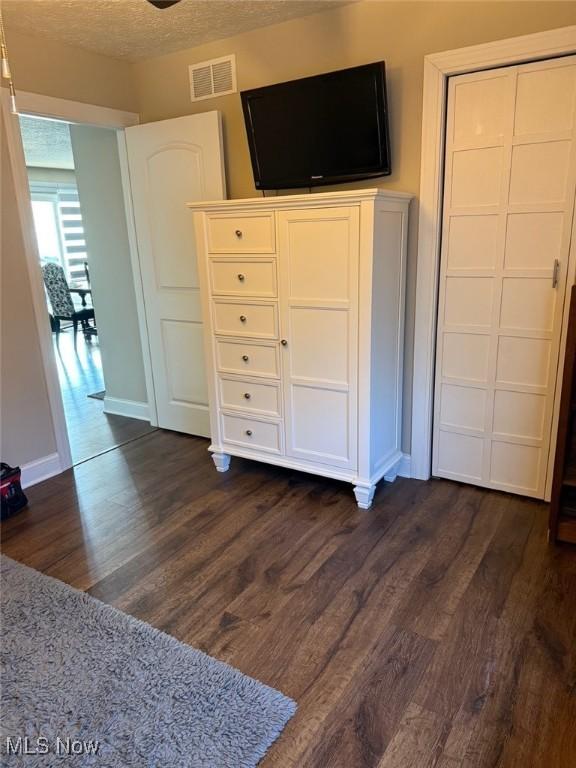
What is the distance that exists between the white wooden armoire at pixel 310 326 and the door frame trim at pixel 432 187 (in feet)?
0.33

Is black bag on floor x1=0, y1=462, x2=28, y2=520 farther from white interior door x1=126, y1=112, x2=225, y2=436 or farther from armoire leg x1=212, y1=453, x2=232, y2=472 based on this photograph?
white interior door x1=126, y1=112, x2=225, y2=436

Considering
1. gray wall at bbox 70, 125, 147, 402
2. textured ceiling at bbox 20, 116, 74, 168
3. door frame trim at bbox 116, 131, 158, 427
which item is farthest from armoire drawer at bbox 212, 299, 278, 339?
textured ceiling at bbox 20, 116, 74, 168

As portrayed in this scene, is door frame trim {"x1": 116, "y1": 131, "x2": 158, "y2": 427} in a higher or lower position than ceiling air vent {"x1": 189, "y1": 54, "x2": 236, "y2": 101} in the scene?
lower

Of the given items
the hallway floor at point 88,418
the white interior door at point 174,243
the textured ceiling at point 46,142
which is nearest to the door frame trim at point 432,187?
the white interior door at point 174,243

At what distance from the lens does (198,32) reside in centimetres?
281

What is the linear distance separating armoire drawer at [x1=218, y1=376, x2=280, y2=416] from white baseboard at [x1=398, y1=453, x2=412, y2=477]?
0.76 metres

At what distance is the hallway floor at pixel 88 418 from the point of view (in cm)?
355

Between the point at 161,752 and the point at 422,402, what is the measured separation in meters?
1.93

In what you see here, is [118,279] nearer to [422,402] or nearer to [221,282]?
[221,282]

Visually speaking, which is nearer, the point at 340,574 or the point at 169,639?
the point at 169,639

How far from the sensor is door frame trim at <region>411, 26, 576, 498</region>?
7.01 ft

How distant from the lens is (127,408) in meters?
4.08

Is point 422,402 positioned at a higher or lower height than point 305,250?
lower

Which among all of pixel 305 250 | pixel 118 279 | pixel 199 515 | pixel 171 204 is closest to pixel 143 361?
pixel 118 279
